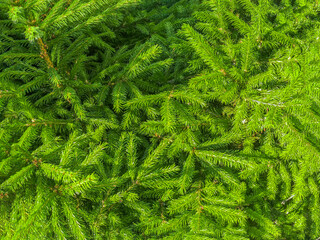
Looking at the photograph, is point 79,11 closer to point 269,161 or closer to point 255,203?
point 269,161

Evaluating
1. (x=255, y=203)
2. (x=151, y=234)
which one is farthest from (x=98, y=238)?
(x=255, y=203)

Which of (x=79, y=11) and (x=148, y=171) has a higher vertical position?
(x=79, y=11)

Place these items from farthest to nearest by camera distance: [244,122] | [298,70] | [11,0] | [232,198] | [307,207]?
[307,207]
[244,122]
[232,198]
[298,70]
[11,0]

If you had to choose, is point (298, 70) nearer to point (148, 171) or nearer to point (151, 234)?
point (148, 171)

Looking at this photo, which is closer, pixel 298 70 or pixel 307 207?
pixel 298 70

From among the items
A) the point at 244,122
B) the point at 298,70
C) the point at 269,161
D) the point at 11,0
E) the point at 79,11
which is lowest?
the point at 269,161

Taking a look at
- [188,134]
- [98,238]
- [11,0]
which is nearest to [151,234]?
[98,238]

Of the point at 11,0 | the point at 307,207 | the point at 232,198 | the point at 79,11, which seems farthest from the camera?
the point at 307,207
